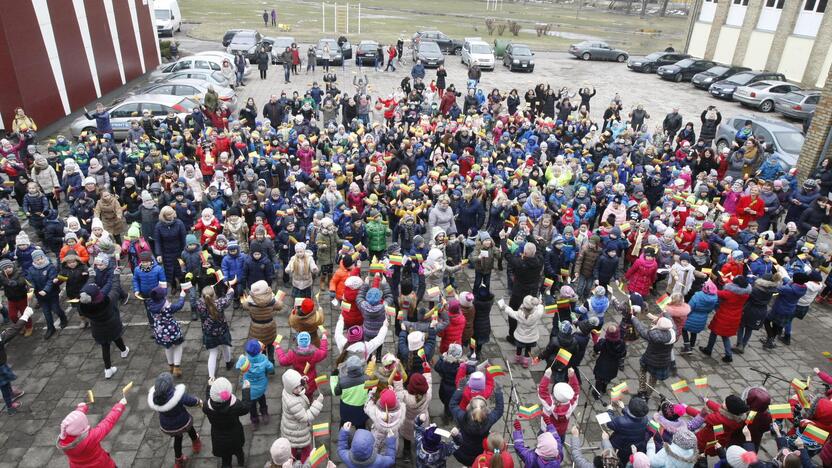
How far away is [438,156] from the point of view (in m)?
13.7

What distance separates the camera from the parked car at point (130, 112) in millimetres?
16328

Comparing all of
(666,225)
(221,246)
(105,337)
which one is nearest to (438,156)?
(666,225)

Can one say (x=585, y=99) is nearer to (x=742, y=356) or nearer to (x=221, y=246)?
(x=742, y=356)

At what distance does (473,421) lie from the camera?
5.57 metres

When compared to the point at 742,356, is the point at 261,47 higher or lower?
higher

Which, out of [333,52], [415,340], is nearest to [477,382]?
[415,340]

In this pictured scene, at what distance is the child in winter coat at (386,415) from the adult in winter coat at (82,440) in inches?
110

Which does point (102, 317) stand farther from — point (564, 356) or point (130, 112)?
point (130, 112)

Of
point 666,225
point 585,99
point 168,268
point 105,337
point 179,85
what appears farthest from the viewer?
point 585,99

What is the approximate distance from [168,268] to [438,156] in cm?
715

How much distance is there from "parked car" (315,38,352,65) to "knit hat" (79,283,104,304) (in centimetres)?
2336

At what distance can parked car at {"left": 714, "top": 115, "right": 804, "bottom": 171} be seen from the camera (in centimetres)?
1534

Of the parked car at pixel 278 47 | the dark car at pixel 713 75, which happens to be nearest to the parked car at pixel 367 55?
the parked car at pixel 278 47

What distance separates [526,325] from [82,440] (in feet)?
19.0
